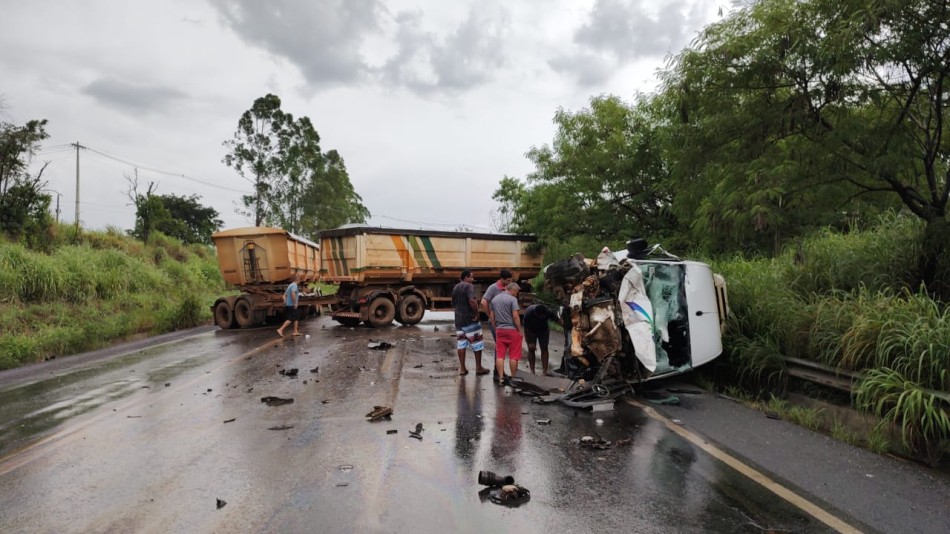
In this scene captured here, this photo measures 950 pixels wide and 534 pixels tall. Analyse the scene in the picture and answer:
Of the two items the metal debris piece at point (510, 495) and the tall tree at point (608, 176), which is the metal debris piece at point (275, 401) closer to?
the metal debris piece at point (510, 495)

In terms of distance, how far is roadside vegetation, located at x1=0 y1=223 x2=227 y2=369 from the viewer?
41.0 feet

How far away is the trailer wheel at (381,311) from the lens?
16.5 m

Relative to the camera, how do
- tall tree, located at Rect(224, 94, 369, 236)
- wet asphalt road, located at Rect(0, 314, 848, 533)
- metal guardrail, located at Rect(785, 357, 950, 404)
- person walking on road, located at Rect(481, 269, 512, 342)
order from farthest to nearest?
tall tree, located at Rect(224, 94, 369, 236) → person walking on road, located at Rect(481, 269, 512, 342) → metal guardrail, located at Rect(785, 357, 950, 404) → wet asphalt road, located at Rect(0, 314, 848, 533)

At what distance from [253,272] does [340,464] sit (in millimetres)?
13782

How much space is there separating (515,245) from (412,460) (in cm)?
1626

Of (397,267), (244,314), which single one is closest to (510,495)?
(397,267)

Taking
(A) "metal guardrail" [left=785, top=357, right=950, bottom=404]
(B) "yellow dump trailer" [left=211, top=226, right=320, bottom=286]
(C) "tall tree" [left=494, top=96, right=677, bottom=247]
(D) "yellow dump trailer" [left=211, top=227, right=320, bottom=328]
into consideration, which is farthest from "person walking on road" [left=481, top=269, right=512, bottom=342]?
(B) "yellow dump trailer" [left=211, top=226, right=320, bottom=286]

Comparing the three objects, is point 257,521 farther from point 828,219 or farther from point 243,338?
point 243,338

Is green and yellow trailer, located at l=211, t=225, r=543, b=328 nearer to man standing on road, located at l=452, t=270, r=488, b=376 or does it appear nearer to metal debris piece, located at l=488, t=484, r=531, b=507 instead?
man standing on road, located at l=452, t=270, r=488, b=376

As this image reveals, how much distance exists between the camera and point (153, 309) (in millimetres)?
18297

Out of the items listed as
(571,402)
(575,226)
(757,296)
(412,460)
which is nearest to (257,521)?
(412,460)

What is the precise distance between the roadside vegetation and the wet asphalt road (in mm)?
5244

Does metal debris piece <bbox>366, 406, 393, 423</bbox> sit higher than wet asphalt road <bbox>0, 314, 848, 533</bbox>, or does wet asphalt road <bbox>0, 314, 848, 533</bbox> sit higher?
metal debris piece <bbox>366, 406, 393, 423</bbox>

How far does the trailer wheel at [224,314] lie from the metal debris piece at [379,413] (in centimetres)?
1220
